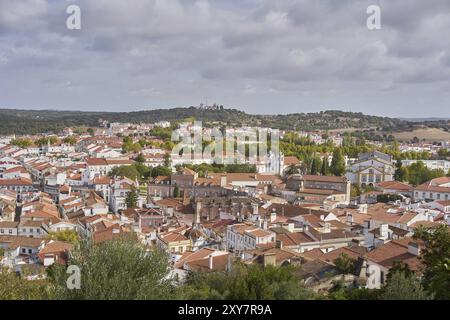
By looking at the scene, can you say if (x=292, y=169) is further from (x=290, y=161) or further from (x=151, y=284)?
(x=151, y=284)

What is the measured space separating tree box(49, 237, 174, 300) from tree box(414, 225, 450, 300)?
5273mm

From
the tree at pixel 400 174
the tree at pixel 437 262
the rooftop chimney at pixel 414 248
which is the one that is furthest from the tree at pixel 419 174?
the tree at pixel 437 262

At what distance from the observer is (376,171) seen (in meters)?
48.3

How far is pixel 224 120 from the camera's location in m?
125

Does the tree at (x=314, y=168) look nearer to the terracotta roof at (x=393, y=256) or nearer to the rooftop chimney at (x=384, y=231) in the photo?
the rooftop chimney at (x=384, y=231)

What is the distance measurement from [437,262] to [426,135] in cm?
10487

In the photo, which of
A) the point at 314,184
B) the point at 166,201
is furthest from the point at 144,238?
the point at 314,184

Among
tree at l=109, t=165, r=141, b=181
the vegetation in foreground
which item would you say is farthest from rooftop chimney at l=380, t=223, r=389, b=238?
tree at l=109, t=165, r=141, b=181

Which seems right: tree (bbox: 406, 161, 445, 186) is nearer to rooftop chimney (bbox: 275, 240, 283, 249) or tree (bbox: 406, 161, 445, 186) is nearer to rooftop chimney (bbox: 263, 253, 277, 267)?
rooftop chimney (bbox: 275, 240, 283, 249)

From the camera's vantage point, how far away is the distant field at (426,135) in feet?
350

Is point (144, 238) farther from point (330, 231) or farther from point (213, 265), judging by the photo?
point (330, 231)

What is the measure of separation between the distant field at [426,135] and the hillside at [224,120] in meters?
6.11

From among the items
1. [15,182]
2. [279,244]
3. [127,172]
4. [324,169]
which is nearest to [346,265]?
[279,244]

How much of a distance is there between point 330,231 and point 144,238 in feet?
25.4
